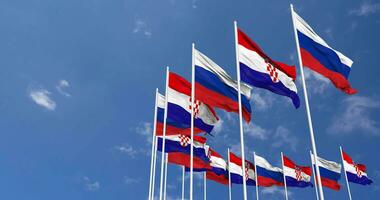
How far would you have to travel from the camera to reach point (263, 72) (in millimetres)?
16141

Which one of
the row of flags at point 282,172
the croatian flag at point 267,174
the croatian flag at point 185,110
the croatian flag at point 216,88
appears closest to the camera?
the croatian flag at point 216,88

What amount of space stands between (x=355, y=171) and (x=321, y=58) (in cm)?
2396

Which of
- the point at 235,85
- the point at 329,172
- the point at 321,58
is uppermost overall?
the point at 329,172

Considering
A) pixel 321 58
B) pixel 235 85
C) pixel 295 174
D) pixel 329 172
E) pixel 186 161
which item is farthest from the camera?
pixel 295 174

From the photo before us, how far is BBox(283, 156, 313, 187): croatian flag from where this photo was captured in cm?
3455

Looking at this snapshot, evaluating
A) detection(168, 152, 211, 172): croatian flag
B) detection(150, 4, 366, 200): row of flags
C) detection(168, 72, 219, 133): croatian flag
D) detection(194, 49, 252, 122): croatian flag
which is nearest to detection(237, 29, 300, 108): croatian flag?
detection(150, 4, 366, 200): row of flags

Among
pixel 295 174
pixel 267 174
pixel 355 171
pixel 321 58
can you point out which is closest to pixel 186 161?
pixel 267 174

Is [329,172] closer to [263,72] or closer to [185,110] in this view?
[185,110]

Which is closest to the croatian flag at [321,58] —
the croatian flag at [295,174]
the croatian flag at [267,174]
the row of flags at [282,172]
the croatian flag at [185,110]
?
the croatian flag at [185,110]

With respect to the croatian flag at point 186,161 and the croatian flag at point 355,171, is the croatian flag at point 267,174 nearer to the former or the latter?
the croatian flag at point 355,171

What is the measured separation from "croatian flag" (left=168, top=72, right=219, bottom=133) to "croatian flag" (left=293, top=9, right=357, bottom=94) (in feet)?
22.2

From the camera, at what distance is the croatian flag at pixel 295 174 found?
34.5 metres

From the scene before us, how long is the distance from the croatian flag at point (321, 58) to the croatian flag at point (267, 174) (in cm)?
1923

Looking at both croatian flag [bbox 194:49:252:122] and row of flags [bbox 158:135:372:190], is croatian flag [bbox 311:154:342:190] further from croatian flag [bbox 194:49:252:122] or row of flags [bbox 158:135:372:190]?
croatian flag [bbox 194:49:252:122]
